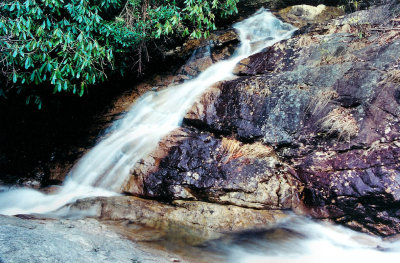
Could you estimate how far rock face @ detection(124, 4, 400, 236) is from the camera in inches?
148

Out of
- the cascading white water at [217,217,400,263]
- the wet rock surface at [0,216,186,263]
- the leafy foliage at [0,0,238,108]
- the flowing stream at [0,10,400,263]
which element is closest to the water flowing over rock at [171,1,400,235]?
the cascading white water at [217,217,400,263]

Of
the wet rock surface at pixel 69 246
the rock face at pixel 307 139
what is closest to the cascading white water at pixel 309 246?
the rock face at pixel 307 139

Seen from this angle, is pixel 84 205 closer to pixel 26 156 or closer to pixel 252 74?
pixel 26 156

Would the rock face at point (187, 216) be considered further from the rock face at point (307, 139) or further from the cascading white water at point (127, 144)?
the cascading white water at point (127, 144)

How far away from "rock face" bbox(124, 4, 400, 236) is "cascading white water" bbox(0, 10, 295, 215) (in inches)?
18.0

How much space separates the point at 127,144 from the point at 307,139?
12.0 ft

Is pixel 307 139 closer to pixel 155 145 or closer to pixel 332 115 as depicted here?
pixel 332 115

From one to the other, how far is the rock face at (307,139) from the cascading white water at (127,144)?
0.46 m

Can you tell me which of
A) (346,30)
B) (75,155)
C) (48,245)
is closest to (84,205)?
(75,155)

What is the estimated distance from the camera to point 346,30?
568 cm

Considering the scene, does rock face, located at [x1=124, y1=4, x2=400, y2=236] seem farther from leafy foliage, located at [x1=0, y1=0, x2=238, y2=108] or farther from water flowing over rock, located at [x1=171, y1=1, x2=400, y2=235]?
leafy foliage, located at [x1=0, y1=0, x2=238, y2=108]

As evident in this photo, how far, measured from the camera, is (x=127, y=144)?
568 centimetres

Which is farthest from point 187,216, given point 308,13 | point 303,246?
point 308,13

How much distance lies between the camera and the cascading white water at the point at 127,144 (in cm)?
498
